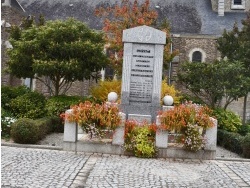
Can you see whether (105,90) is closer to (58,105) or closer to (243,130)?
(58,105)

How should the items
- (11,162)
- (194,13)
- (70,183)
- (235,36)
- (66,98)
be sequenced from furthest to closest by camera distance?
(194,13) → (235,36) → (66,98) → (11,162) → (70,183)

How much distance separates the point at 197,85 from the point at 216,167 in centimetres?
935

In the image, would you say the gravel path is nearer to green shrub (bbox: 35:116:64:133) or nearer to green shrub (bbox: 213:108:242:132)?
green shrub (bbox: 35:116:64:133)

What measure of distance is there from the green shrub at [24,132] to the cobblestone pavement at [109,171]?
104 cm

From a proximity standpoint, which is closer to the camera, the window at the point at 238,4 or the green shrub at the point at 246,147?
the green shrub at the point at 246,147

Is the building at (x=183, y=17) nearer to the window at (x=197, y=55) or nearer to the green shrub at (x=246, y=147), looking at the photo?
the window at (x=197, y=55)

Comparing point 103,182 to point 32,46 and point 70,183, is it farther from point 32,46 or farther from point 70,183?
point 32,46

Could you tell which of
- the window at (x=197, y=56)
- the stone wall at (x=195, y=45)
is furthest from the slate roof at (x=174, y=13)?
the window at (x=197, y=56)

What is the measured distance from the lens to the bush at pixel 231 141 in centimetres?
1123

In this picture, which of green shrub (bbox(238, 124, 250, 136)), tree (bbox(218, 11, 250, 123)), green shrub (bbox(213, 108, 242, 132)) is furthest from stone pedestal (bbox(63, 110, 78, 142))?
tree (bbox(218, 11, 250, 123))

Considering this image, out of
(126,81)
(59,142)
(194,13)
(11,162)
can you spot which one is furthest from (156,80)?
(194,13)

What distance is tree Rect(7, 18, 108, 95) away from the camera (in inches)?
620

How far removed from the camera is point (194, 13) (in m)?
28.7

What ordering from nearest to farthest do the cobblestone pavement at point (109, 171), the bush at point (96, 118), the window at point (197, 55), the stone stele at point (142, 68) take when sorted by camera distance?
the cobblestone pavement at point (109, 171) → the bush at point (96, 118) → the stone stele at point (142, 68) → the window at point (197, 55)
